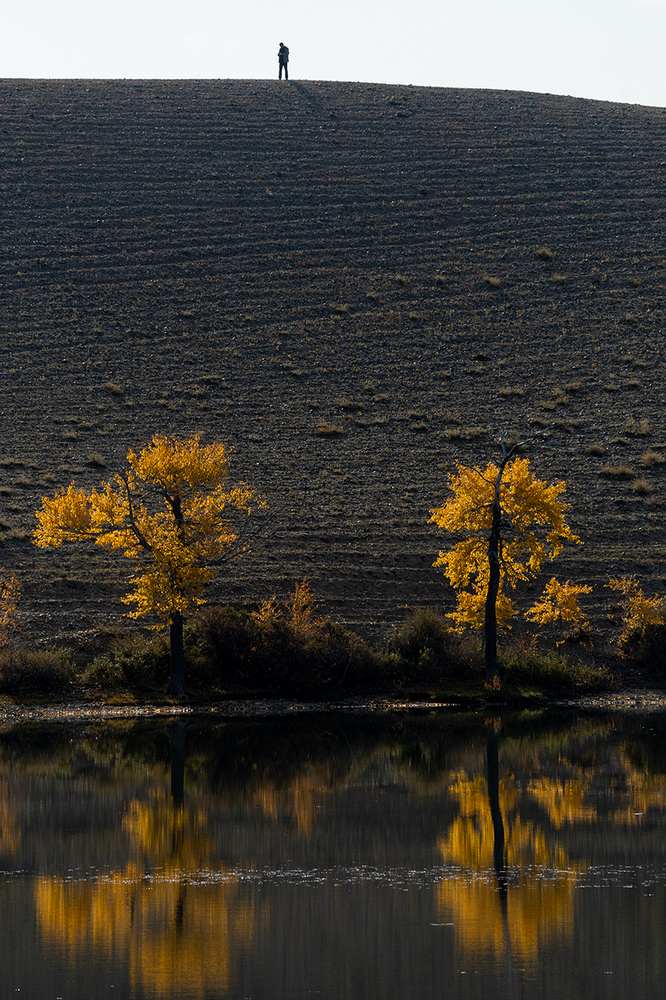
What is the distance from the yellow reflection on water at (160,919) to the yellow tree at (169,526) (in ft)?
55.0

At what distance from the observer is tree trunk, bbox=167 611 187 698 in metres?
35.0

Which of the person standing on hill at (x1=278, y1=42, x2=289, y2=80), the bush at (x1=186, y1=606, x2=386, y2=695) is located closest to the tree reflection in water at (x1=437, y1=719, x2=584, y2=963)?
the bush at (x1=186, y1=606, x2=386, y2=695)

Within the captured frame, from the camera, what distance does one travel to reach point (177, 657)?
35281 mm

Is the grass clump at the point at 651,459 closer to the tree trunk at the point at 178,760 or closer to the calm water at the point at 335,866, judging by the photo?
the calm water at the point at 335,866

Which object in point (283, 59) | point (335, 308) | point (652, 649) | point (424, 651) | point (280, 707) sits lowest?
point (280, 707)

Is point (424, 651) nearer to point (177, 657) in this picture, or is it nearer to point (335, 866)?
point (177, 657)

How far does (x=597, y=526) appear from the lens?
47562mm

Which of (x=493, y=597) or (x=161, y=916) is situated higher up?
(x=493, y=597)

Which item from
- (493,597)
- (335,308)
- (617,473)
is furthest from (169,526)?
(335,308)

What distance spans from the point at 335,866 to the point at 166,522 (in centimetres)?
2080

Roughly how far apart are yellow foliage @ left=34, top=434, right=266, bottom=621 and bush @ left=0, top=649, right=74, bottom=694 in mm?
2757

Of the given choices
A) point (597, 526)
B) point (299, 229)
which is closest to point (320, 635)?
point (597, 526)

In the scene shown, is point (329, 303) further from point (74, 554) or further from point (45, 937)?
point (45, 937)

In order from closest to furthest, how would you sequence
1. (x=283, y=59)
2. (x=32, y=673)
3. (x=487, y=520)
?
(x=32, y=673) → (x=487, y=520) → (x=283, y=59)
